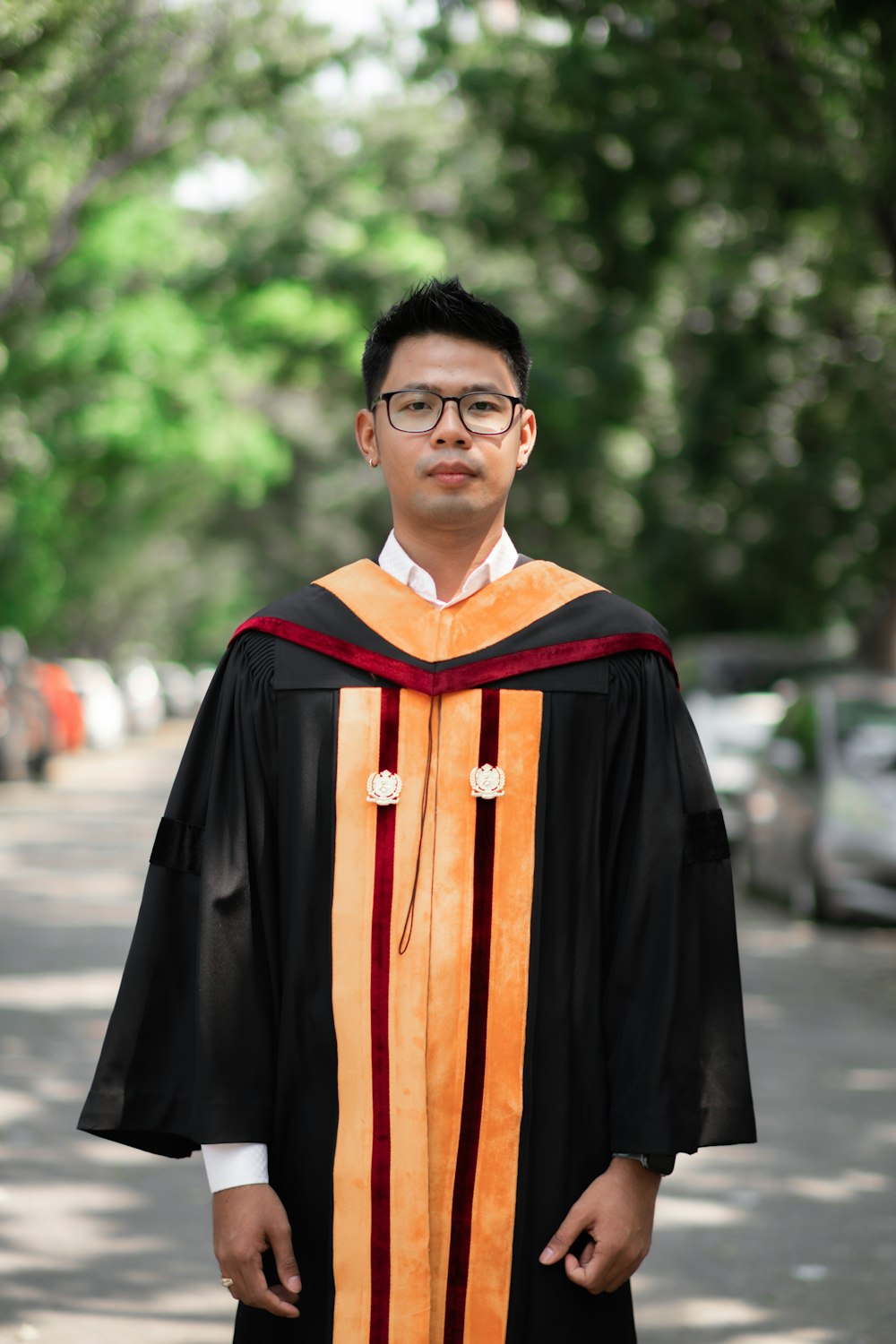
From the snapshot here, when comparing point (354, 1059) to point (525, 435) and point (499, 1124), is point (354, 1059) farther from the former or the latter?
point (525, 435)

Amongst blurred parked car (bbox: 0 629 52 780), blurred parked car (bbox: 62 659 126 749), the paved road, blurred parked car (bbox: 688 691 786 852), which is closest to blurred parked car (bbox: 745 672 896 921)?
the paved road

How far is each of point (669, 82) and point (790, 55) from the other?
0.98 metres

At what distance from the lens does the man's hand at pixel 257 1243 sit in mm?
2428

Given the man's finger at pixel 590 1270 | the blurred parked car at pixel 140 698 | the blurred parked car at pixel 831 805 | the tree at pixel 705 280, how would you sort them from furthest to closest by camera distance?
the blurred parked car at pixel 140 698
the tree at pixel 705 280
the blurred parked car at pixel 831 805
the man's finger at pixel 590 1270

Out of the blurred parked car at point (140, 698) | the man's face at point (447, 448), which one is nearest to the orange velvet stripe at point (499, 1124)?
the man's face at point (447, 448)

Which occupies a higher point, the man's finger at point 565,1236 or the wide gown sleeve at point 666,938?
the wide gown sleeve at point 666,938

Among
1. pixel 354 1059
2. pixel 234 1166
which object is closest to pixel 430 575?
pixel 354 1059

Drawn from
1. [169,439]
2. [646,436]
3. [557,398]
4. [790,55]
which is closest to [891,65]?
[790,55]

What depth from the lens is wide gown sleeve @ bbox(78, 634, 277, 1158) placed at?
249cm

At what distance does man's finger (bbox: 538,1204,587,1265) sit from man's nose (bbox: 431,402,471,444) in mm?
1098

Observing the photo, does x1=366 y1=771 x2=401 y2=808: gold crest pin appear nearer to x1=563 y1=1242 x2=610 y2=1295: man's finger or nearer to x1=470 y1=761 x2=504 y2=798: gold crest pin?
x1=470 y1=761 x2=504 y2=798: gold crest pin

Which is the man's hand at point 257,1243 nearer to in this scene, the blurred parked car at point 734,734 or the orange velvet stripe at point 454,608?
the orange velvet stripe at point 454,608

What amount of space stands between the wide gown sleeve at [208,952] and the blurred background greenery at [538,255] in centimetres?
560

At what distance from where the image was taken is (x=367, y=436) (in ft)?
9.00
